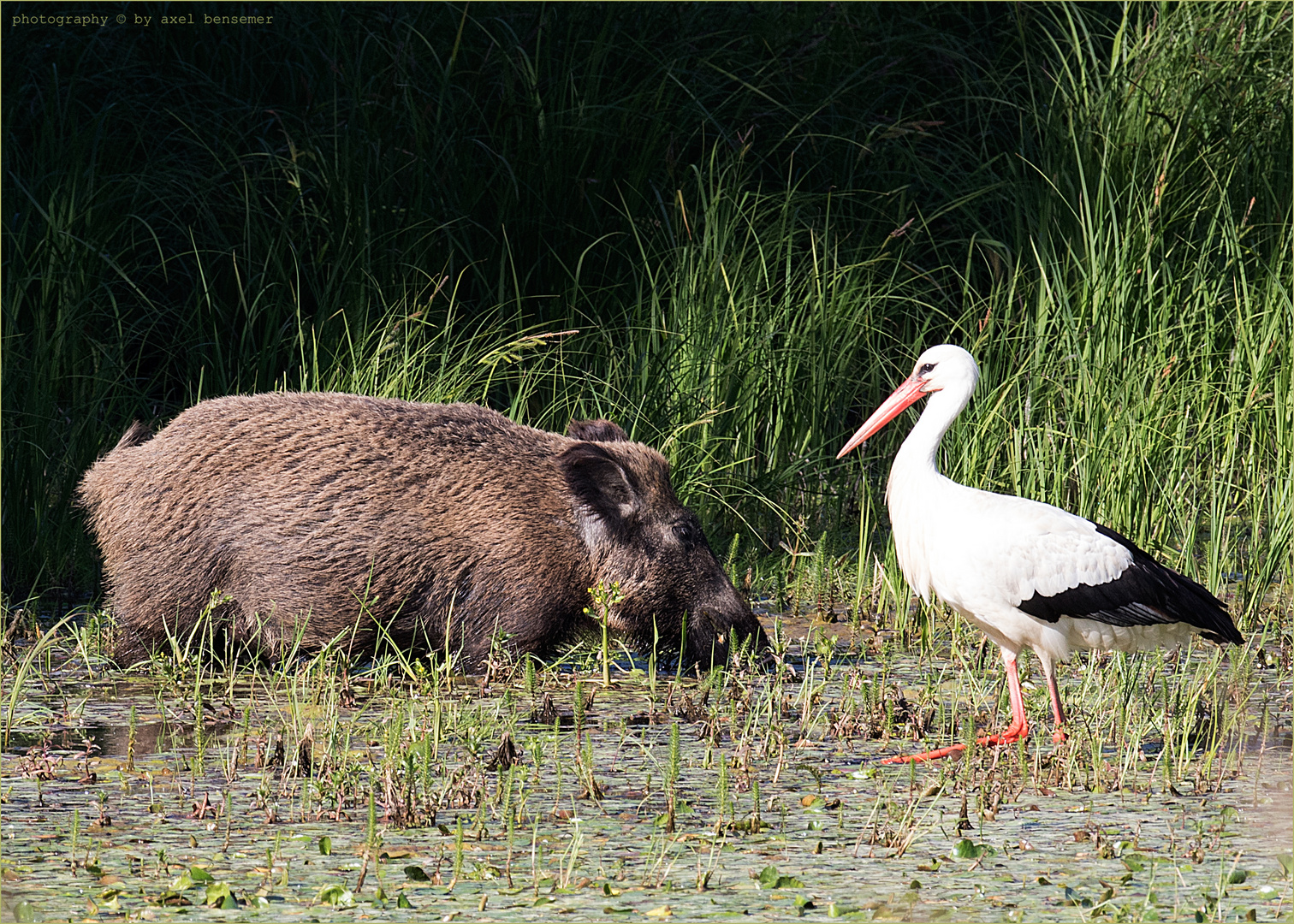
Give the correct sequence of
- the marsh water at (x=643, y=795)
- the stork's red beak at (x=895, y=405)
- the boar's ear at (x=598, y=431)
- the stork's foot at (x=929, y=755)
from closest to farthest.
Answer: the marsh water at (x=643, y=795)
the stork's foot at (x=929, y=755)
the stork's red beak at (x=895, y=405)
the boar's ear at (x=598, y=431)

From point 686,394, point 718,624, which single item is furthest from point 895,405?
point 686,394

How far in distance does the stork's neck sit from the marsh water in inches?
26.1

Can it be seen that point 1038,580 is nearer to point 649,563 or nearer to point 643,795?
point 643,795

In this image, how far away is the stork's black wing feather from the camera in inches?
199

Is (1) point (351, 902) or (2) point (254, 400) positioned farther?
(2) point (254, 400)

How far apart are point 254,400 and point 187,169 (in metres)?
3.37

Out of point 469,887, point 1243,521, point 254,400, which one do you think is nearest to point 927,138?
point 1243,521

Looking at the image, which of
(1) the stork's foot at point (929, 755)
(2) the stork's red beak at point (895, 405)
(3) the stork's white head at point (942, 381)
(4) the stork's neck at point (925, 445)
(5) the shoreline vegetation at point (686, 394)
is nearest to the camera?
(5) the shoreline vegetation at point (686, 394)

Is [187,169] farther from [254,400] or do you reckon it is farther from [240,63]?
[254,400]

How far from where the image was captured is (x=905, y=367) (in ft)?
29.1

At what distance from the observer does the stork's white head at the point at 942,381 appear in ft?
18.5

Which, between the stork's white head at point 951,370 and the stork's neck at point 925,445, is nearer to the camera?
the stork's neck at point 925,445

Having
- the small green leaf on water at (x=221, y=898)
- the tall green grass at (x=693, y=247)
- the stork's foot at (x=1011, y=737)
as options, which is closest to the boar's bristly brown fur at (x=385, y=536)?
the tall green grass at (x=693, y=247)

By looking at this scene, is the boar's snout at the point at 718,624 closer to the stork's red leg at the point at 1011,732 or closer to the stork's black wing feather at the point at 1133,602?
the stork's red leg at the point at 1011,732
